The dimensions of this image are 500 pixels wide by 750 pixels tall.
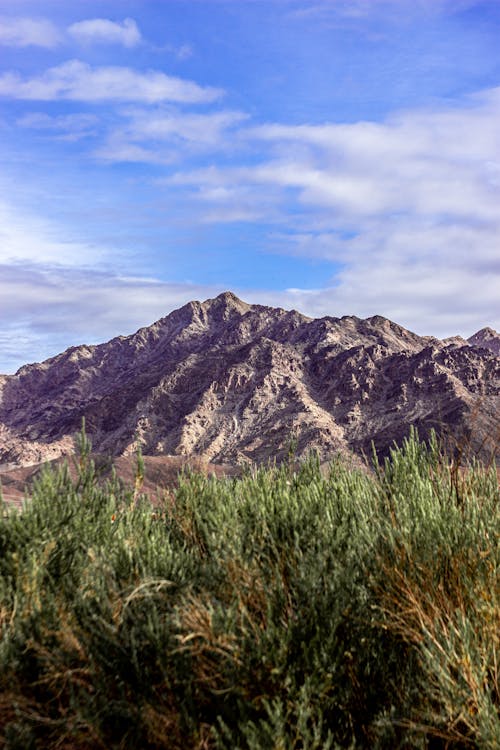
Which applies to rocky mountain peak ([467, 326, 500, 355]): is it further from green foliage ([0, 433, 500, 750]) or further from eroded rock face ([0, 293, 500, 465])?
green foliage ([0, 433, 500, 750])

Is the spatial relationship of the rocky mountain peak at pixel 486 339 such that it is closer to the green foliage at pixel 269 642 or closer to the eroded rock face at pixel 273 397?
the eroded rock face at pixel 273 397

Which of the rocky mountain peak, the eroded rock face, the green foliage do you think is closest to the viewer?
the green foliage

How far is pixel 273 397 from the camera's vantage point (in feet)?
236

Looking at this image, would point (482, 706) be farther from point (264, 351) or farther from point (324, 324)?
point (324, 324)

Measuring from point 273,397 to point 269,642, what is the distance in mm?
68295

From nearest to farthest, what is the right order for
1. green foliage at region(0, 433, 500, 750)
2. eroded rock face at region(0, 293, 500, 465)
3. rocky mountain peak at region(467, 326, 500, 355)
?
green foliage at region(0, 433, 500, 750) < eroded rock face at region(0, 293, 500, 465) < rocky mountain peak at region(467, 326, 500, 355)

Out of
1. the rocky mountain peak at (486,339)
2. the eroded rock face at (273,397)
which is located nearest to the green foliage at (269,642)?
the eroded rock face at (273,397)

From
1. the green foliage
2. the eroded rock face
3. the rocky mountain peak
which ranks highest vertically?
the rocky mountain peak

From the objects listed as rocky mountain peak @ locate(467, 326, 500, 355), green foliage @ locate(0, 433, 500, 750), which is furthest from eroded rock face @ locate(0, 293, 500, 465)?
green foliage @ locate(0, 433, 500, 750)

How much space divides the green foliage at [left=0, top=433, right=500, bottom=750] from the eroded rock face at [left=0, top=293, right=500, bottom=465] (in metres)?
46.8

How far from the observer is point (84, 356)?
4262 inches

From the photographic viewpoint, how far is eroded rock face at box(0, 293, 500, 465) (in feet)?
206

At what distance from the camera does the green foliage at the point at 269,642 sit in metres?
3.63

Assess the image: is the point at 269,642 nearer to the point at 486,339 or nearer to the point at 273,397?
the point at 273,397
